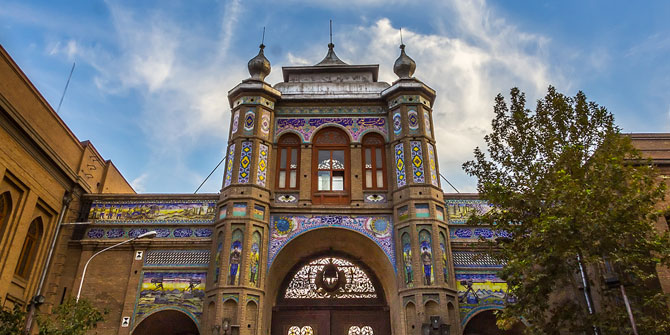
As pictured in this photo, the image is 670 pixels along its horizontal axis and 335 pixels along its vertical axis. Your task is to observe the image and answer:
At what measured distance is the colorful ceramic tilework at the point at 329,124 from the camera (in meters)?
20.7

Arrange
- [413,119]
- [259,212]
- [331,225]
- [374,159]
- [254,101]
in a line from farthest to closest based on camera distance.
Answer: [254,101] → [374,159] → [413,119] → [331,225] → [259,212]

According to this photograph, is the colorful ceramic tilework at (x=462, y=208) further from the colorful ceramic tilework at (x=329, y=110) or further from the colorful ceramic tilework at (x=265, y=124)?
the colorful ceramic tilework at (x=265, y=124)

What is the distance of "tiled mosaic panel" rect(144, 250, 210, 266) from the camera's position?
711 inches

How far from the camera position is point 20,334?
43.1 ft

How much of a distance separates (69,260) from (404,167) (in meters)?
13.0

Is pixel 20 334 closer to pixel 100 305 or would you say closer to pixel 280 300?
pixel 100 305

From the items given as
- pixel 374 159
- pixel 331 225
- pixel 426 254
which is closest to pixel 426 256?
pixel 426 254

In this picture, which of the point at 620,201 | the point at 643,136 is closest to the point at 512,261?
the point at 620,201

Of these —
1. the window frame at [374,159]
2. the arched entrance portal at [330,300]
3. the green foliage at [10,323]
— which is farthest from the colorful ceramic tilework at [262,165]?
the green foliage at [10,323]

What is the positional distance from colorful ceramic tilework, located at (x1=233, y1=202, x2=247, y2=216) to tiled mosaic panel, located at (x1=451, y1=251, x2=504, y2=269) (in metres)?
7.74

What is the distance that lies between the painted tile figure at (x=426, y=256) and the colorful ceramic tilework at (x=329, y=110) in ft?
19.7

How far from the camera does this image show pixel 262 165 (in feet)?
63.3

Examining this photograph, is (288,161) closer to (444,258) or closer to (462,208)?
(462,208)

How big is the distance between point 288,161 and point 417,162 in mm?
5172
